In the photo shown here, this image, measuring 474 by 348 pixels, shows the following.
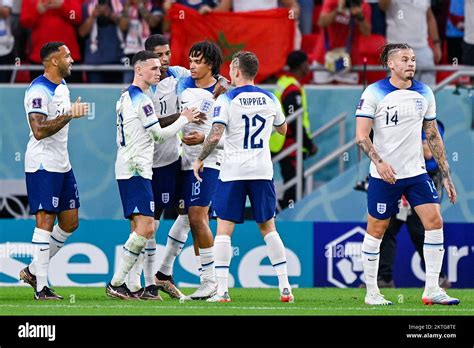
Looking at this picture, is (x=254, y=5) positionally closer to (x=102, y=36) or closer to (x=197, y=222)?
(x=102, y=36)

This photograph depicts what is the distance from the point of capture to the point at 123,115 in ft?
41.5

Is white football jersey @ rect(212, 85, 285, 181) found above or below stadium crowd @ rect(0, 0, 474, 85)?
below

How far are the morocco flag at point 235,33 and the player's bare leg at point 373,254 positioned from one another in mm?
5594

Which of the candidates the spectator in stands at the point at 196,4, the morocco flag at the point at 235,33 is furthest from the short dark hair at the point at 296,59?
the spectator in stands at the point at 196,4

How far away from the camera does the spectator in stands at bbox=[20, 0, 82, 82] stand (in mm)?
17516

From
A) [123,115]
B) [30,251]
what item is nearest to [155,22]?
[30,251]

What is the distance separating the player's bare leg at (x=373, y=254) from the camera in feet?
40.3

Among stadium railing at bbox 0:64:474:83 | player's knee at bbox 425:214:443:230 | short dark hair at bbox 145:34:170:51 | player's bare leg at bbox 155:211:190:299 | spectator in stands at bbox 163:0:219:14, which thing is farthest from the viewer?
spectator in stands at bbox 163:0:219:14

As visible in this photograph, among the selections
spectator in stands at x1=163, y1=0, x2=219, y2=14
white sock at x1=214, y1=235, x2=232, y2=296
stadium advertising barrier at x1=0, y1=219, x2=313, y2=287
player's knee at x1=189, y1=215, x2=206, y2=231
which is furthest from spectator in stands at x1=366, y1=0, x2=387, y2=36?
white sock at x1=214, y1=235, x2=232, y2=296

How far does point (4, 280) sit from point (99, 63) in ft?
10.5

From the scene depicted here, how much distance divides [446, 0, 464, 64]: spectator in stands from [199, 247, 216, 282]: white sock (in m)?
6.09

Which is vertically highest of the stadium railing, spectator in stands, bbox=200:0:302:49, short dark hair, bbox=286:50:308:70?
spectator in stands, bbox=200:0:302:49

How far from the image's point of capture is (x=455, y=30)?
711 inches

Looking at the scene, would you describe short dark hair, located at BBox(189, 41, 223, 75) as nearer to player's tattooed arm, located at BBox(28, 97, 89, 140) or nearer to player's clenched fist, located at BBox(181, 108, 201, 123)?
player's clenched fist, located at BBox(181, 108, 201, 123)
